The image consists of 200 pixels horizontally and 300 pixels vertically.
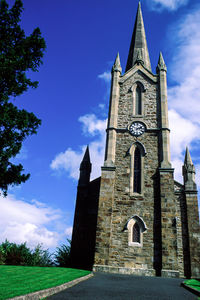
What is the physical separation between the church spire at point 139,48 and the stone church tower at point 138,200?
377cm

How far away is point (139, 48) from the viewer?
27.6 metres

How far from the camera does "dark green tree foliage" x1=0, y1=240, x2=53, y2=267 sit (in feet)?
53.1

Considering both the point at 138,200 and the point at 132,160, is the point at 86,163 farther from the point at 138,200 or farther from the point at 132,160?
the point at 138,200

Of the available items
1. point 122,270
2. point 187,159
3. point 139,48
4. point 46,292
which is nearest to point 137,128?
point 187,159

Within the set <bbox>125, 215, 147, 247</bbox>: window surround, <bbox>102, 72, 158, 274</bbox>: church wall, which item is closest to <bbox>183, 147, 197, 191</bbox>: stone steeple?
<bbox>102, 72, 158, 274</bbox>: church wall

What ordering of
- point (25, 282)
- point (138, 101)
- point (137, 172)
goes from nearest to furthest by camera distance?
point (25, 282), point (137, 172), point (138, 101)

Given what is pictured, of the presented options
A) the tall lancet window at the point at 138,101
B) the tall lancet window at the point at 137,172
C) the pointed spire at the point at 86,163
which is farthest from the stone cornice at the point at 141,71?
the pointed spire at the point at 86,163

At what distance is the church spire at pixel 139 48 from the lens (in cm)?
2618

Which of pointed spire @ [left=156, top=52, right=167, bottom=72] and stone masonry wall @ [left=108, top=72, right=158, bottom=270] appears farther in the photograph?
pointed spire @ [left=156, top=52, right=167, bottom=72]

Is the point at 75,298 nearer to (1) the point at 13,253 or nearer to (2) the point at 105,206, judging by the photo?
(2) the point at 105,206

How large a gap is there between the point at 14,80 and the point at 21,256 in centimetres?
1153

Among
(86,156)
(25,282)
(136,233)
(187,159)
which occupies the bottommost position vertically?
(25,282)

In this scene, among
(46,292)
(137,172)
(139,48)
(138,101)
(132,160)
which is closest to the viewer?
(46,292)

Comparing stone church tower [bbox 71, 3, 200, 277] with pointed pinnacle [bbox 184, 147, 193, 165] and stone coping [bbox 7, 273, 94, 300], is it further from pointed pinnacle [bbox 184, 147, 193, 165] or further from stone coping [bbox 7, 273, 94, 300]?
stone coping [bbox 7, 273, 94, 300]
